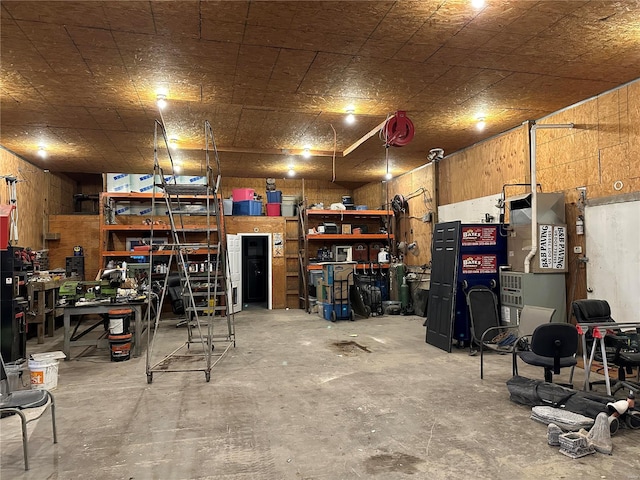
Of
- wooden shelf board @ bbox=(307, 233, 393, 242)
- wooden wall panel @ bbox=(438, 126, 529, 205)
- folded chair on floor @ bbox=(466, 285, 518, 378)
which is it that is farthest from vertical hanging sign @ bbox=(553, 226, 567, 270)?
wooden shelf board @ bbox=(307, 233, 393, 242)

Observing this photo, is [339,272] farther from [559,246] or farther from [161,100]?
[161,100]

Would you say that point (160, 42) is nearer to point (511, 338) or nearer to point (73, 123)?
point (73, 123)

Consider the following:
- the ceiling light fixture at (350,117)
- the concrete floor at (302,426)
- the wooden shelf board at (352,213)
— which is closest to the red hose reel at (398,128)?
the ceiling light fixture at (350,117)

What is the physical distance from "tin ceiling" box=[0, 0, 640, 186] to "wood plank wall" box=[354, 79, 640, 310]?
0.75 feet

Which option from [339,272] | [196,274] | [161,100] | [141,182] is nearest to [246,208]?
[196,274]

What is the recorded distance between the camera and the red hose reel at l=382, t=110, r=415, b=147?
605 centimetres

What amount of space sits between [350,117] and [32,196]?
6.88m

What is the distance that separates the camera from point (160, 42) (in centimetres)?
393

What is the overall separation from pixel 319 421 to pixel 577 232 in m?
4.31

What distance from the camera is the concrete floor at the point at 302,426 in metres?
2.72

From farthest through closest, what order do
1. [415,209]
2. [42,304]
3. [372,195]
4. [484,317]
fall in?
[372,195], [415,209], [42,304], [484,317]

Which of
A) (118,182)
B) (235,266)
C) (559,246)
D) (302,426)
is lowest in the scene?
(302,426)

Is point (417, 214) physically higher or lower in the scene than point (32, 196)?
lower

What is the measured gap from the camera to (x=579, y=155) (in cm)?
552
